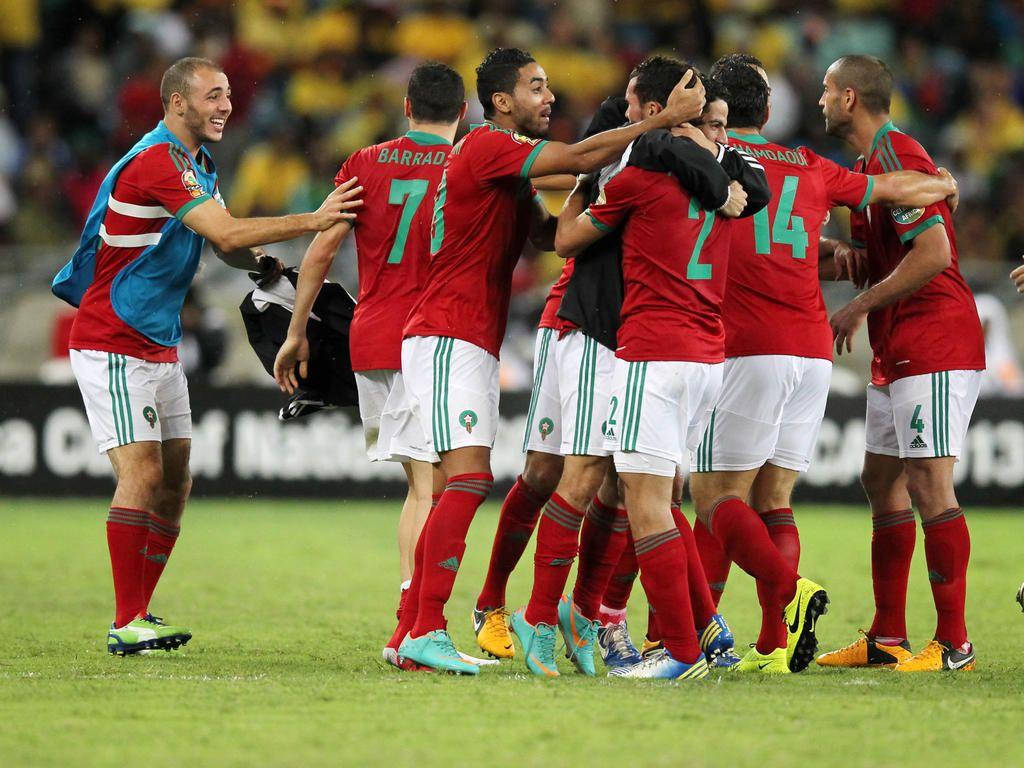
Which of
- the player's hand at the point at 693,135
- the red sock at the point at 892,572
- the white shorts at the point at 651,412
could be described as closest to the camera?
the white shorts at the point at 651,412

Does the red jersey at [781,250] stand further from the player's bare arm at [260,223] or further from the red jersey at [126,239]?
the red jersey at [126,239]

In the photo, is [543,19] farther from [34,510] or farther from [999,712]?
[999,712]

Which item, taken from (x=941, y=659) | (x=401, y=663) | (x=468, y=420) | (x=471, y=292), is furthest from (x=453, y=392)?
(x=941, y=659)

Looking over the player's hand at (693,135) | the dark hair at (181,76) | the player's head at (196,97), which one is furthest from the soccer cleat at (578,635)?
the dark hair at (181,76)

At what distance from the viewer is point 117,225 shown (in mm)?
6527

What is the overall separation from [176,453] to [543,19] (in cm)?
1210

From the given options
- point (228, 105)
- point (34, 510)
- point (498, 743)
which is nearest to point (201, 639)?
point (228, 105)

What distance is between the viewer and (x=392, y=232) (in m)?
6.40

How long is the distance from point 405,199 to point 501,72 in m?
0.83

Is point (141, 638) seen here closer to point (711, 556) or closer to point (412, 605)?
point (412, 605)

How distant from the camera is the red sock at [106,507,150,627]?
6.35m

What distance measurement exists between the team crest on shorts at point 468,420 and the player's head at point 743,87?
66.2 inches

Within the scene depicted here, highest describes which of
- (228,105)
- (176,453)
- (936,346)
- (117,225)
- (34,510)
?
(228,105)

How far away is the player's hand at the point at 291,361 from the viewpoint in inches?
252
